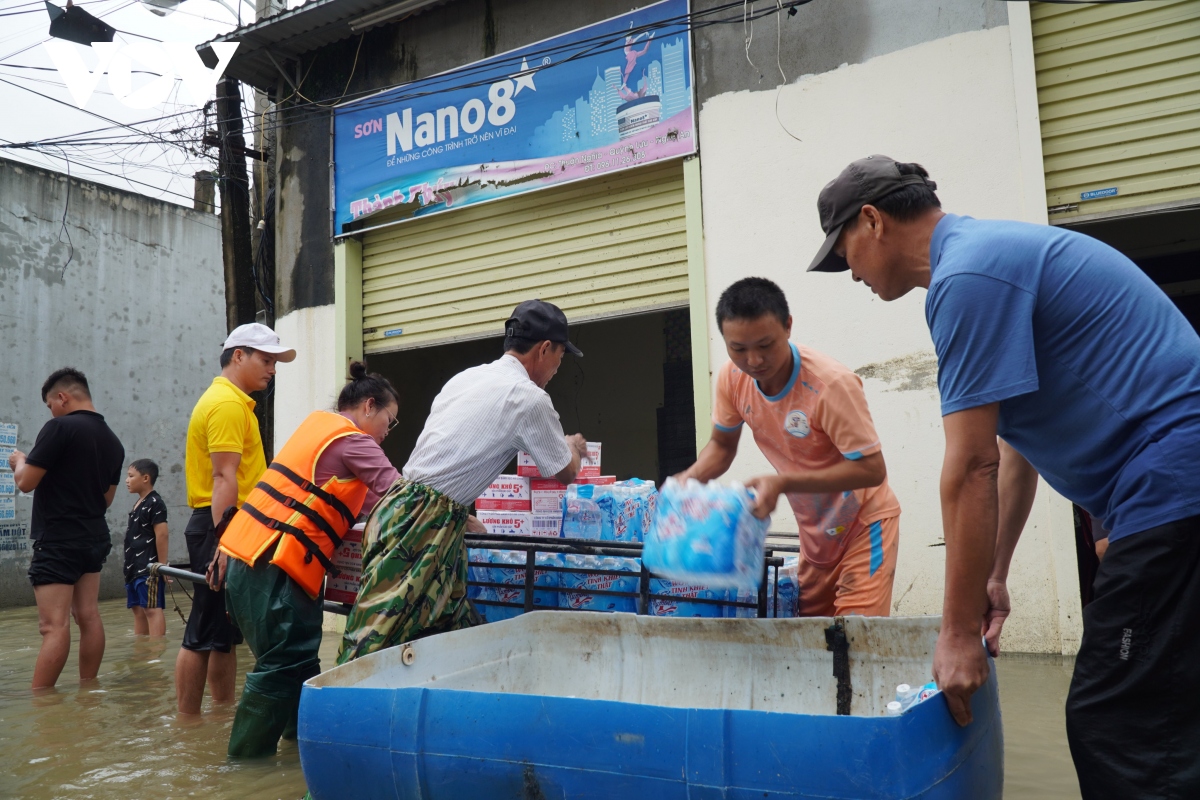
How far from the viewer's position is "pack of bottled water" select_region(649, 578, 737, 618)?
2.99 metres

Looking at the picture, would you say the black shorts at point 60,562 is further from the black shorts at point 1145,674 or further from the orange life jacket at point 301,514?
the black shorts at point 1145,674

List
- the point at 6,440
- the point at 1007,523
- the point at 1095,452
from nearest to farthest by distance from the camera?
the point at 1095,452 < the point at 1007,523 < the point at 6,440

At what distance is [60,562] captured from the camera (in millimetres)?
5066

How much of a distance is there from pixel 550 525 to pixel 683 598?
71cm

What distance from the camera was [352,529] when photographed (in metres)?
3.60

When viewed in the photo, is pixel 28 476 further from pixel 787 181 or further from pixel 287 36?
pixel 787 181

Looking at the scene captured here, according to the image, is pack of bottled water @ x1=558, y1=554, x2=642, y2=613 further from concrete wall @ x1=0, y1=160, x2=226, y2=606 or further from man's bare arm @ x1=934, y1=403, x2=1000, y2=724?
concrete wall @ x1=0, y1=160, x2=226, y2=606

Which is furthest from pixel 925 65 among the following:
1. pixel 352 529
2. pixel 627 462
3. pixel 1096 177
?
pixel 627 462

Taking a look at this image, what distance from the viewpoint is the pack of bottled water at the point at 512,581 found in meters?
3.20

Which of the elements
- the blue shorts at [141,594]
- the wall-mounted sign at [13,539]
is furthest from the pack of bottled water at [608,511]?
the wall-mounted sign at [13,539]

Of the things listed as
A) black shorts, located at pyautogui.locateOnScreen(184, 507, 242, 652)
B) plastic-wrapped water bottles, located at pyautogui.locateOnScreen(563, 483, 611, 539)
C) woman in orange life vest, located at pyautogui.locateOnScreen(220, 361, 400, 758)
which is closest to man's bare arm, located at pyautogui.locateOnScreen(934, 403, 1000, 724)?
plastic-wrapped water bottles, located at pyautogui.locateOnScreen(563, 483, 611, 539)

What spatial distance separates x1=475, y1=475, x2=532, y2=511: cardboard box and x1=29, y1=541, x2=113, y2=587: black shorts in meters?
2.85

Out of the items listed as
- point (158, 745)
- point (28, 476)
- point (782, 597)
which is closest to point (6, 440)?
point (28, 476)

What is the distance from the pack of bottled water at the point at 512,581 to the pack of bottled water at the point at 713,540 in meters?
0.70
